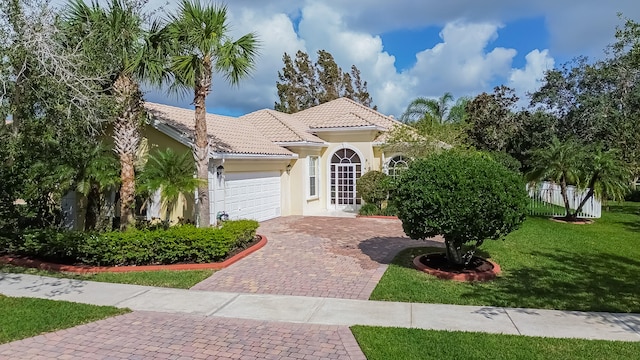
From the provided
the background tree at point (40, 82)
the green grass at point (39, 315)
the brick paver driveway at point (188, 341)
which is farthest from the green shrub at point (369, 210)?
the green grass at point (39, 315)

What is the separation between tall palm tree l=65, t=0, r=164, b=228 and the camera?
10.4 metres

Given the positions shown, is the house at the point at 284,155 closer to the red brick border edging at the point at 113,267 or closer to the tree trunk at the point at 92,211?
the tree trunk at the point at 92,211

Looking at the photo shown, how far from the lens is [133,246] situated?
10.3m

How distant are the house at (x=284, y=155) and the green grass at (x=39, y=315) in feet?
24.3

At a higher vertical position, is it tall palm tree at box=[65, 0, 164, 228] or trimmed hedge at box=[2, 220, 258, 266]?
tall palm tree at box=[65, 0, 164, 228]

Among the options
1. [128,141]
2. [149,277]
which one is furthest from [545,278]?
[128,141]

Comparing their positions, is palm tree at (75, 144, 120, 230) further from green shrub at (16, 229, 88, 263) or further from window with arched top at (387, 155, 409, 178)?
window with arched top at (387, 155, 409, 178)

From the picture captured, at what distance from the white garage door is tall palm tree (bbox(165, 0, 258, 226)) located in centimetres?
360

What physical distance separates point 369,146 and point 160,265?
1321 cm

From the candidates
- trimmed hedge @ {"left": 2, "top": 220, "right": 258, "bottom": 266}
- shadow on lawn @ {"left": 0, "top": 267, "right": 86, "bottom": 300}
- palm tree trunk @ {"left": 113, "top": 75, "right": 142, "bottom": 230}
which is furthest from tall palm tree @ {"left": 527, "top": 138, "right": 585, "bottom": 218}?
shadow on lawn @ {"left": 0, "top": 267, "right": 86, "bottom": 300}

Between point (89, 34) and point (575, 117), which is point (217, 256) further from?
point (575, 117)

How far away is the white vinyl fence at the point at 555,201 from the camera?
65.9 feet

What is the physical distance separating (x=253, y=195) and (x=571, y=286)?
12.0m

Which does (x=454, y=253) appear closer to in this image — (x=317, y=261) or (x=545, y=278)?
(x=545, y=278)
